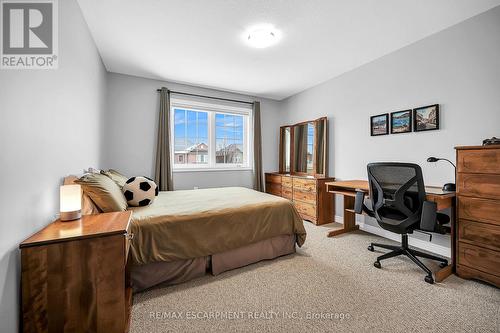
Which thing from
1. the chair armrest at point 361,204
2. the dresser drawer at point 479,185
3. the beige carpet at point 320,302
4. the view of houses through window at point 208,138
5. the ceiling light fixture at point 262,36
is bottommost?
the beige carpet at point 320,302

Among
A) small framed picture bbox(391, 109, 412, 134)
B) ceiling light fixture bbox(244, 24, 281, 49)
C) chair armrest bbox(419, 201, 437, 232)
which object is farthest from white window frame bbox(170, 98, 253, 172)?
chair armrest bbox(419, 201, 437, 232)

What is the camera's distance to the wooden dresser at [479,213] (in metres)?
1.73

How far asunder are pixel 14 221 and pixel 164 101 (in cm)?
303

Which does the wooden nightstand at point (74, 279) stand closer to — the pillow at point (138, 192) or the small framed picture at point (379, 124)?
the pillow at point (138, 192)

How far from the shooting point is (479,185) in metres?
1.81

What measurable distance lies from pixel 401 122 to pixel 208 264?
9.73ft

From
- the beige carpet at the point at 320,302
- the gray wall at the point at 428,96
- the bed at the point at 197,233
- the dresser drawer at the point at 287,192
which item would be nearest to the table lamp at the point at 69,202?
the bed at the point at 197,233

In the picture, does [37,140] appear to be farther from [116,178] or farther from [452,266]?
[452,266]

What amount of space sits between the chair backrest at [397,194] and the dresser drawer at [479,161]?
442 mm

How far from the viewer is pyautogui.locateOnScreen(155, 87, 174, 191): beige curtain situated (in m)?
3.60

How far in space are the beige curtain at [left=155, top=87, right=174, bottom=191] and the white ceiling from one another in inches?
19.7

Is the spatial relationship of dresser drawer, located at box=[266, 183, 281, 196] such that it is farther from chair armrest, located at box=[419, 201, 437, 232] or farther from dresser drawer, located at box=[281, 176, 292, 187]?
chair armrest, located at box=[419, 201, 437, 232]

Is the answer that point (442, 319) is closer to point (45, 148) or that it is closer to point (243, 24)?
point (45, 148)

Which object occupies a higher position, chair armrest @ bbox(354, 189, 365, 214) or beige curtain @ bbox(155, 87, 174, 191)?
beige curtain @ bbox(155, 87, 174, 191)
